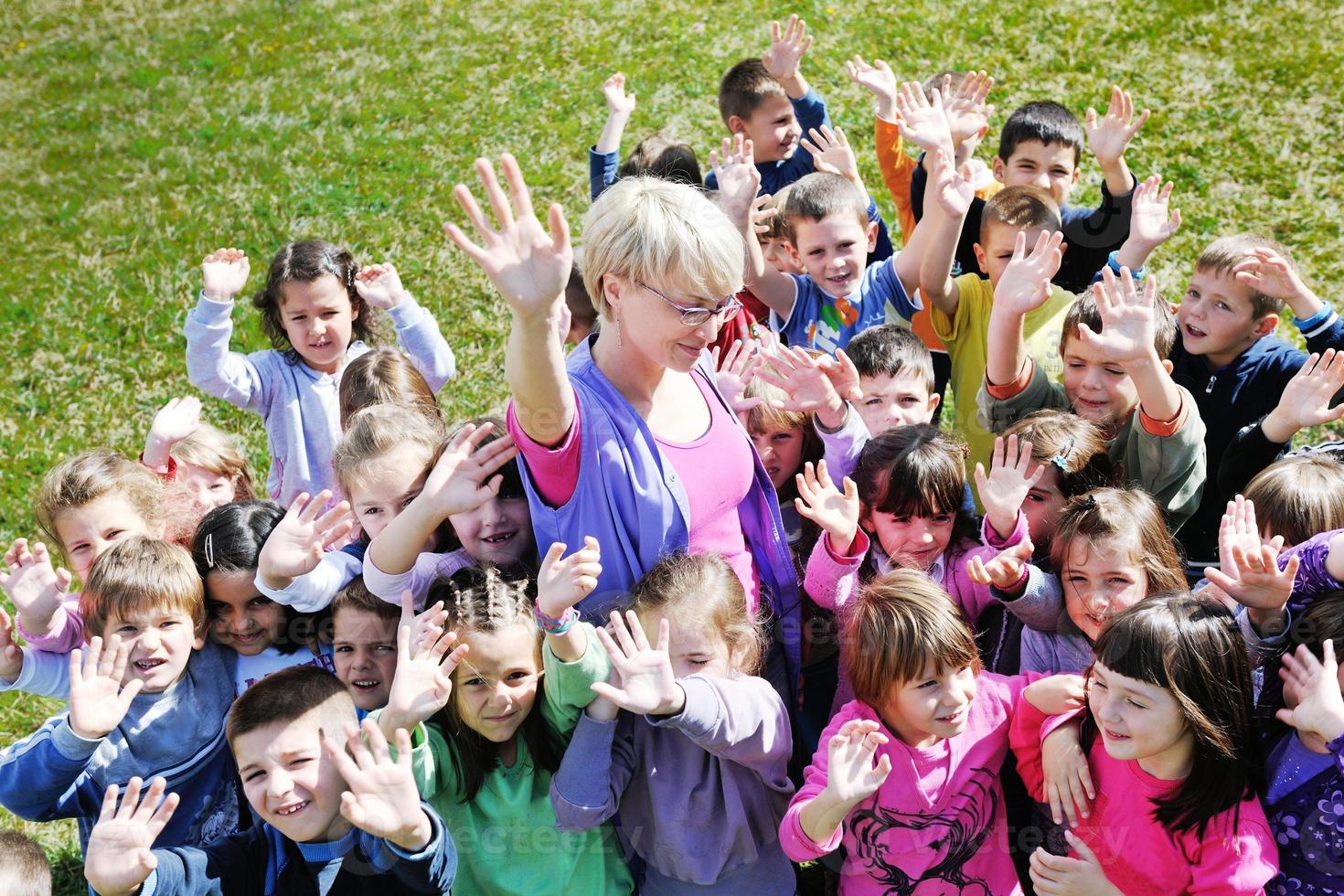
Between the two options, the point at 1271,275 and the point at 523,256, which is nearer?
the point at 523,256

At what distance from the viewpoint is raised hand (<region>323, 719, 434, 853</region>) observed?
9.35ft

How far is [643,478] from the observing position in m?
3.11

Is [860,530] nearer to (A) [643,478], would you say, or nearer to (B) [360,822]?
(A) [643,478]

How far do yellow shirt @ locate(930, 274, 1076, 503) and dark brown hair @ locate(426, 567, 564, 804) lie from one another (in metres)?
2.09

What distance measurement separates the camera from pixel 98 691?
3248 mm

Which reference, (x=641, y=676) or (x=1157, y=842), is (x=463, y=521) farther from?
(x=1157, y=842)

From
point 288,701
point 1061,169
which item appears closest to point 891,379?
point 1061,169

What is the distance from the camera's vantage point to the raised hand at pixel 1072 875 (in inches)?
115

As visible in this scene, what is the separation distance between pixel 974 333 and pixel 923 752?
215 cm

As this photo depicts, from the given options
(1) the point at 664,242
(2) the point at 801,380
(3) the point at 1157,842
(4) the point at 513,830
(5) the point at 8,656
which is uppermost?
(1) the point at 664,242

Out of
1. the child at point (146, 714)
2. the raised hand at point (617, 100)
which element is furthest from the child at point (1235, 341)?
the child at point (146, 714)

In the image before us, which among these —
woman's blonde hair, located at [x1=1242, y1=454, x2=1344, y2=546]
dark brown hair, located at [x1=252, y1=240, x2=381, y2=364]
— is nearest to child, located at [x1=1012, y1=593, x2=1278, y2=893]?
woman's blonde hair, located at [x1=1242, y1=454, x2=1344, y2=546]

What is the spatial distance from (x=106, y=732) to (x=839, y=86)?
6916 millimetres

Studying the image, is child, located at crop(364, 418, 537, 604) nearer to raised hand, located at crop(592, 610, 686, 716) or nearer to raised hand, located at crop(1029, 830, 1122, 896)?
raised hand, located at crop(592, 610, 686, 716)
